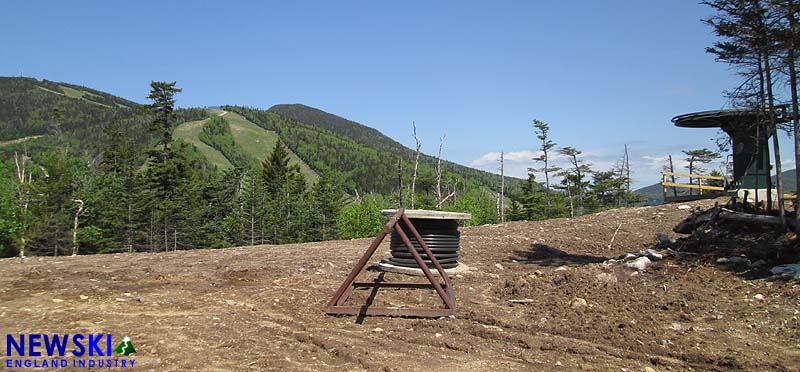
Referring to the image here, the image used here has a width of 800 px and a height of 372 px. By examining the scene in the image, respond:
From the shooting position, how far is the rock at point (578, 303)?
6332 millimetres

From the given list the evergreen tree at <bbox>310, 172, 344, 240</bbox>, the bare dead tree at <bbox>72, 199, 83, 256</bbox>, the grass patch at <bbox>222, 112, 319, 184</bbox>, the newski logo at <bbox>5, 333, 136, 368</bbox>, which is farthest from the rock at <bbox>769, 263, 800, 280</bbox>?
the grass patch at <bbox>222, 112, 319, 184</bbox>

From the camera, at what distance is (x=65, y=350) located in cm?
444

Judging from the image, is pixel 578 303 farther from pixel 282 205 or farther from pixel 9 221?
pixel 9 221

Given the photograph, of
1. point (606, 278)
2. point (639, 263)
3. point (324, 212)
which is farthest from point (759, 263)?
point (324, 212)

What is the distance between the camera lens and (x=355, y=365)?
4.35 metres

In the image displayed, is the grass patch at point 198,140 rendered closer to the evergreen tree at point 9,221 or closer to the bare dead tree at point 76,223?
the evergreen tree at point 9,221

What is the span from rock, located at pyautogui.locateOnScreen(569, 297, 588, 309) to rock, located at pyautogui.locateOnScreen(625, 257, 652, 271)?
192 cm

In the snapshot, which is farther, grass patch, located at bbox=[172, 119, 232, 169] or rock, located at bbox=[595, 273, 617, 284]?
grass patch, located at bbox=[172, 119, 232, 169]

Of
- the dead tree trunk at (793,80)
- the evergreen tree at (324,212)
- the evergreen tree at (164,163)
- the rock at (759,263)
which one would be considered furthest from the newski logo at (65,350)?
the evergreen tree at (324,212)

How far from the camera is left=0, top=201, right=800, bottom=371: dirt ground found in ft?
14.7

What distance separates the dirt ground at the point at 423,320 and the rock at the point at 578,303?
0.03 metres

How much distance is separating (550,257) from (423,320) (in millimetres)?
5867

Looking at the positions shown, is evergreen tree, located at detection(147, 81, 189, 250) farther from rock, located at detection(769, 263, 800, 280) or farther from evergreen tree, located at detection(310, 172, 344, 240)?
rock, located at detection(769, 263, 800, 280)

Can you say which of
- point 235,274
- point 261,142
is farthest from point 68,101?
point 235,274
